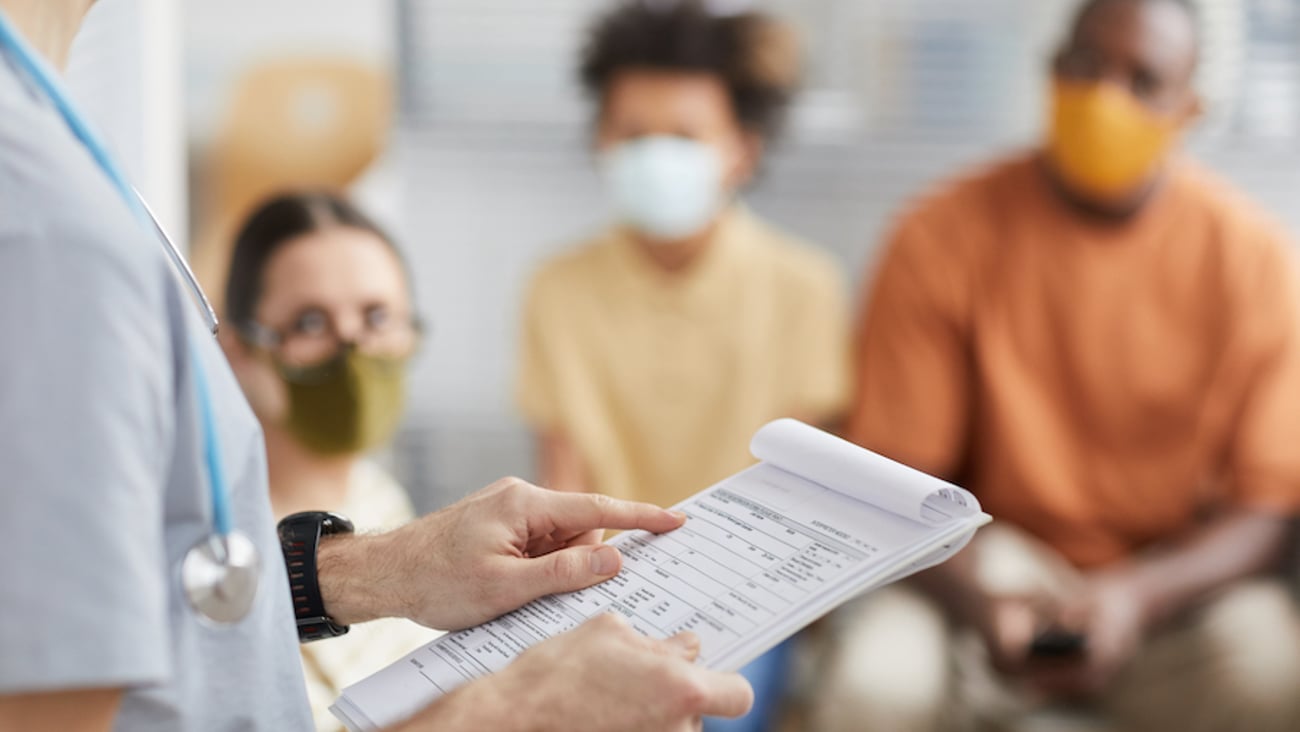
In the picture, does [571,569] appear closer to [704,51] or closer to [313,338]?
[313,338]

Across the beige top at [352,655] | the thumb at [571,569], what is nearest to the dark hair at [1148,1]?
the beige top at [352,655]

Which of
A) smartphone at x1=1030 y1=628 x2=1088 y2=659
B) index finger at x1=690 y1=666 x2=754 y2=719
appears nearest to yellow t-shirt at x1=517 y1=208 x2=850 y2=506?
smartphone at x1=1030 y1=628 x2=1088 y2=659

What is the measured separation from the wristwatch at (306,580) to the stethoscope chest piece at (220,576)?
11.2 inches

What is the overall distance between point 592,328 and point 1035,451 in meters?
0.97

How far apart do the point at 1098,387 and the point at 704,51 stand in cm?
110

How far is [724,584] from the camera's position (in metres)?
0.94

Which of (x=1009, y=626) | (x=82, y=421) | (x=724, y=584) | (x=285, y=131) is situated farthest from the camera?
(x=285, y=131)

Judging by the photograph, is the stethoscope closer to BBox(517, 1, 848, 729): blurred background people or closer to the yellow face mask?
BBox(517, 1, 848, 729): blurred background people

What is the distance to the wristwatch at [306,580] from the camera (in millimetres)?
1110

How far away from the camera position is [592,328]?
262 centimetres

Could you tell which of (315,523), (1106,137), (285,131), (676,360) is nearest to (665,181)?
(676,360)

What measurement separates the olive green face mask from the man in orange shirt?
98 centimetres

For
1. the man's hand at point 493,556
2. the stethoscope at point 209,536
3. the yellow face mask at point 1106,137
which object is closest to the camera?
the stethoscope at point 209,536

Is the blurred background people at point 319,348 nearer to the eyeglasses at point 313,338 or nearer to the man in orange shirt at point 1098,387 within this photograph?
the eyeglasses at point 313,338
